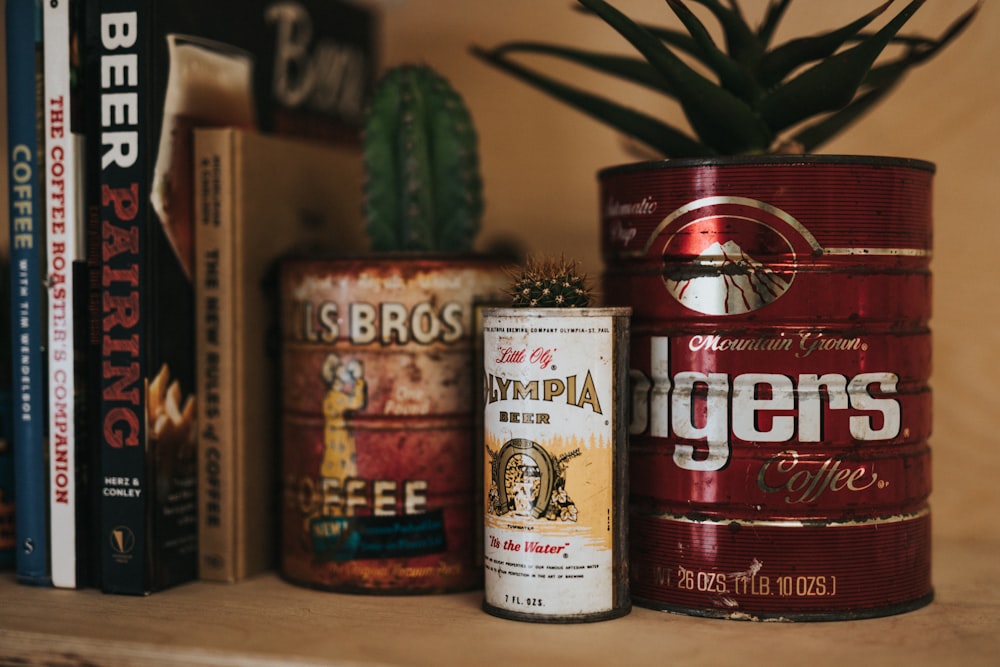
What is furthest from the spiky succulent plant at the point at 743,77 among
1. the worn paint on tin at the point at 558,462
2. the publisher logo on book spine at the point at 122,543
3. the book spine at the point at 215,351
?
the publisher logo on book spine at the point at 122,543

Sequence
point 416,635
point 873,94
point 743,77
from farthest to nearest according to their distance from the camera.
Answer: point 873,94 → point 743,77 → point 416,635

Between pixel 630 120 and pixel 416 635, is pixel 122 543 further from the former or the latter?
pixel 630 120

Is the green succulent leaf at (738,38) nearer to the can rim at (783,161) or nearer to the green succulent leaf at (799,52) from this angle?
the green succulent leaf at (799,52)

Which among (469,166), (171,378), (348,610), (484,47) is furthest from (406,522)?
(484,47)

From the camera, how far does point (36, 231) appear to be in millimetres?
1036

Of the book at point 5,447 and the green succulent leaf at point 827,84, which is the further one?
the book at point 5,447

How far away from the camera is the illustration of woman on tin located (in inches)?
41.3

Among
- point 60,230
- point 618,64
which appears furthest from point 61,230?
point 618,64

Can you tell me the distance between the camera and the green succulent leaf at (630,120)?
108 centimetres

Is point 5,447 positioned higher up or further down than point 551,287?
further down

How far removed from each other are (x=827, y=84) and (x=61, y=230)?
71 cm

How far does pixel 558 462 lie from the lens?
0.93 meters

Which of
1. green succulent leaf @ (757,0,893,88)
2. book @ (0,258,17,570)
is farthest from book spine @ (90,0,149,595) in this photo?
green succulent leaf @ (757,0,893,88)

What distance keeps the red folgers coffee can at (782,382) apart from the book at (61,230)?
53 cm
